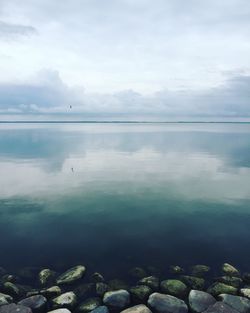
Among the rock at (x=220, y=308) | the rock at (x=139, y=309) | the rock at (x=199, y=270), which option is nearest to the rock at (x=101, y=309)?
the rock at (x=139, y=309)

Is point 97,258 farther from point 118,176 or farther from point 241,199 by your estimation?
point 118,176

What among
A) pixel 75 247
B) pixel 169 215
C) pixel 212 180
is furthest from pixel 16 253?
pixel 212 180

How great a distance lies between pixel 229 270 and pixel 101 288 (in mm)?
6620

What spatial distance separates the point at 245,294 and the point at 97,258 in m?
7.94

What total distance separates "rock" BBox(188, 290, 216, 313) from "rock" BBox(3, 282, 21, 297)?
7657 mm

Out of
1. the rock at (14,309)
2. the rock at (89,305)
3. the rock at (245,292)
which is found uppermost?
the rock at (245,292)

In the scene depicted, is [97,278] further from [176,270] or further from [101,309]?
[176,270]

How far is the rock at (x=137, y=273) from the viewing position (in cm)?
1638

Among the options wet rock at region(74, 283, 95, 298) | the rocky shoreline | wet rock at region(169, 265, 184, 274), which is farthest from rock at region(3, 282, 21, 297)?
wet rock at region(169, 265, 184, 274)

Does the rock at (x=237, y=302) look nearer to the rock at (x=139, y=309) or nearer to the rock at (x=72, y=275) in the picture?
the rock at (x=139, y=309)

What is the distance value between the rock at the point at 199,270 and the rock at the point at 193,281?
64 cm

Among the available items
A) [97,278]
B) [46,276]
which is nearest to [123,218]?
[97,278]

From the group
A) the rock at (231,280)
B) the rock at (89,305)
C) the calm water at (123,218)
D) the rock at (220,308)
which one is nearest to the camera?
the rock at (220,308)

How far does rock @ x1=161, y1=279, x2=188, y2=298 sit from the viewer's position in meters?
14.7
